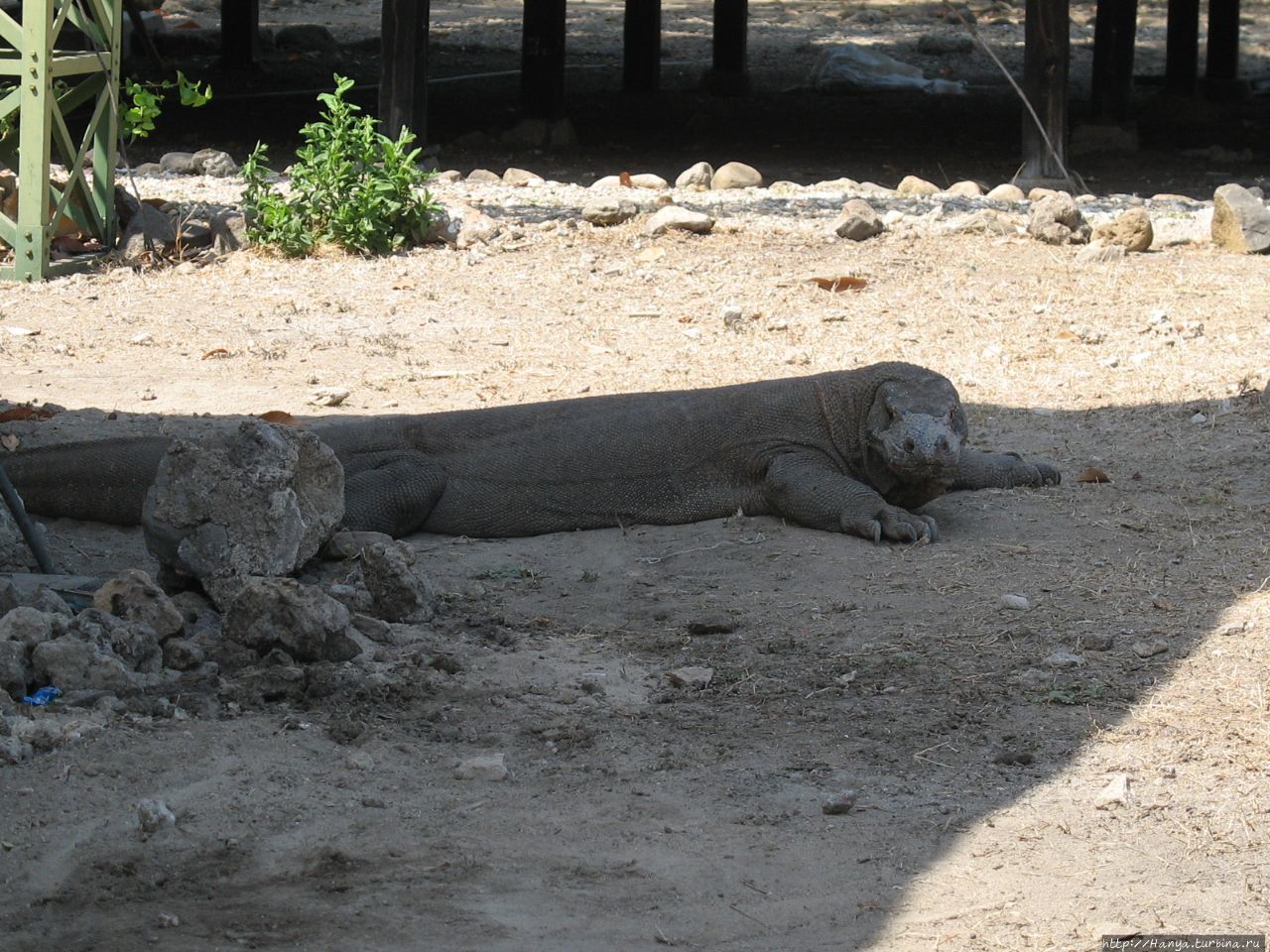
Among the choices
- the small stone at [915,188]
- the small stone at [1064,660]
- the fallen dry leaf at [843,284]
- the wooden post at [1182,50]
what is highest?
the wooden post at [1182,50]

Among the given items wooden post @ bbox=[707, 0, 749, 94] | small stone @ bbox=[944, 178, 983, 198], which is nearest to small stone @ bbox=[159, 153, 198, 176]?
small stone @ bbox=[944, 178, 983, 198]

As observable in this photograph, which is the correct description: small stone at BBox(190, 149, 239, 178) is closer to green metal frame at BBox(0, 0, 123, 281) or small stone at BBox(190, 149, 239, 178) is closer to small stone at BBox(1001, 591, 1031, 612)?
green metal frame at BBox(0, 0, 123, 281)

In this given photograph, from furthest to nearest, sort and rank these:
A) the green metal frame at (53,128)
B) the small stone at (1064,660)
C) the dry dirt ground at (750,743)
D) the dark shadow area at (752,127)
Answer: the dark shadow area at (752,127), the green metal frame at (53,128), the small stone at (1064,660), the dry dirt ground at (750,743)

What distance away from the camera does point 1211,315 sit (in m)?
8.46

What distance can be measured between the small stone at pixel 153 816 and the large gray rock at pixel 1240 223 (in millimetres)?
8260

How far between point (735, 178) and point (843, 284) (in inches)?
128

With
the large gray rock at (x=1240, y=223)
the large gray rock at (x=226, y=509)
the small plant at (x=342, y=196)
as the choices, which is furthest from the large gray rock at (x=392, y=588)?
the large gray rock at (x=1240, y=223)

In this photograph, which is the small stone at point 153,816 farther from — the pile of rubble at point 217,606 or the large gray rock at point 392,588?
the large gray rock at point 392,588

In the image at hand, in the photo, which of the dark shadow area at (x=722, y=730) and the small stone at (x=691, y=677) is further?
the small stone at (x=691, y=677)

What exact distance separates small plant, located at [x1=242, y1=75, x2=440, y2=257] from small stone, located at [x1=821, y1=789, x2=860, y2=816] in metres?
6.75

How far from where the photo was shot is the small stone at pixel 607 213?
1027 centimetres

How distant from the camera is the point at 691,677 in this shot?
4.12 m

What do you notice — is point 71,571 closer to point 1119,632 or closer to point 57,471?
point 57,471

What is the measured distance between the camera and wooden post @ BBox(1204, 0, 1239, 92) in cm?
1834
